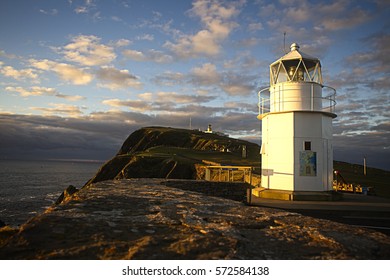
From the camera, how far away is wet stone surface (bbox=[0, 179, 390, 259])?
2.49 meters

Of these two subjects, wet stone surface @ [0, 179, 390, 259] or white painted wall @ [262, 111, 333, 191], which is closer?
wet stone surface @ [0, 179, 390, 259]

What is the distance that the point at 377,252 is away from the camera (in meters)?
2.71

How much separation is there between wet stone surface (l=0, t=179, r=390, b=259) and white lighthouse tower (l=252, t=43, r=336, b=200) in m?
11.9

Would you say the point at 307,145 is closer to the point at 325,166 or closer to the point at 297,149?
the point at 297,149

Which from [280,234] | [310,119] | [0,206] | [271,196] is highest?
[310,119]

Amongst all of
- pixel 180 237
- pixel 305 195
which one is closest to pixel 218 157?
pixel 305 195

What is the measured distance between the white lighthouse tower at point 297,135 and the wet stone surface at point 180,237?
11902 millimetres

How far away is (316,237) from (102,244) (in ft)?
7.69

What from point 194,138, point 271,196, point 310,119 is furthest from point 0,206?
point 194,138

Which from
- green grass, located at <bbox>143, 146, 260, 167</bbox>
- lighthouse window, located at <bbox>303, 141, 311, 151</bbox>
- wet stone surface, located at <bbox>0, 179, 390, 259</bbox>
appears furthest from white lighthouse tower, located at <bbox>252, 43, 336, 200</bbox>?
green grass, located at <bbox>143, 146, 260, 167</bbox>

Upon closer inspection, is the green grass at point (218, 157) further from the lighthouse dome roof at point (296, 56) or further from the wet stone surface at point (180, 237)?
the wet stone surface at point (180, 237)

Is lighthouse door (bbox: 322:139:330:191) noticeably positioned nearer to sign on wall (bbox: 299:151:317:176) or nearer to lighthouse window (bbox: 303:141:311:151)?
sign on wall (bbox: 299:151:317:176)

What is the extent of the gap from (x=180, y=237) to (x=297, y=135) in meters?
13.8

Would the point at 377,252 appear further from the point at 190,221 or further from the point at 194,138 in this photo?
the point at 194,138
